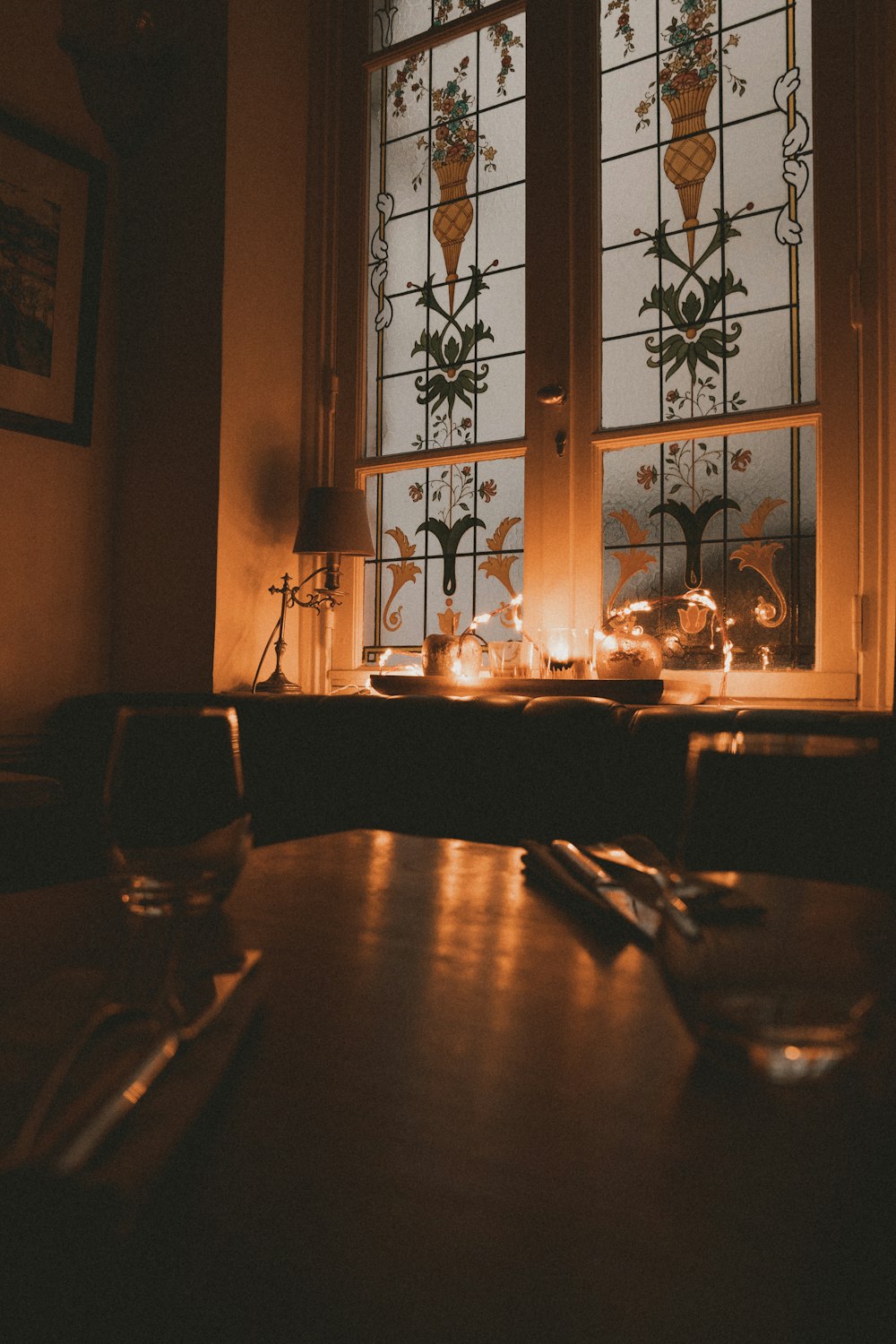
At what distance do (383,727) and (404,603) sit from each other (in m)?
1.27

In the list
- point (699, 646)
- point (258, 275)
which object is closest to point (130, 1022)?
point (699, 646)

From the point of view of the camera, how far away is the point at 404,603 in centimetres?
345

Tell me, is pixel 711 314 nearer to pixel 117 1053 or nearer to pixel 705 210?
pixel 705 210

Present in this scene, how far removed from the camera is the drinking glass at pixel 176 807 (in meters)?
0.56

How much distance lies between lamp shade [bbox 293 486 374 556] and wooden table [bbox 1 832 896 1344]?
269 cm

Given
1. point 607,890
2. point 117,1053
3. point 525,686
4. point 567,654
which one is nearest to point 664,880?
point 607,890

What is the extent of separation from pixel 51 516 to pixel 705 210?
7.70ft

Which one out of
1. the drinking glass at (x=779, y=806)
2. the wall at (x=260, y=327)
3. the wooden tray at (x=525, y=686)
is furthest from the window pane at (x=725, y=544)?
the drinking glass at (x=779, y=806)

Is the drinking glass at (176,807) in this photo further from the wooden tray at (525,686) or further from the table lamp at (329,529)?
the table lamp at (329,529)

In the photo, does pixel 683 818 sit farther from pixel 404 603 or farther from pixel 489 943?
pixel 404 603

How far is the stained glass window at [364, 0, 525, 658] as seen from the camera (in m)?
3.30

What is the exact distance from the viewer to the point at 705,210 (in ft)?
9.51

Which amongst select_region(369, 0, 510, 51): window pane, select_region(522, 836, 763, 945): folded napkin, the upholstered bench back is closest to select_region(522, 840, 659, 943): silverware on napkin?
select_region(522, 836, 763, 945): folded napkin

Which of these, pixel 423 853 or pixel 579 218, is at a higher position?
pixel 579 218
